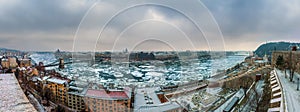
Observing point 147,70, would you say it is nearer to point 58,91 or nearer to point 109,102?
point 58,91

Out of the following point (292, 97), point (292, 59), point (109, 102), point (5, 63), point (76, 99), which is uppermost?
point (292, 59)

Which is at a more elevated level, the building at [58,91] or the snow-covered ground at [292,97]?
the snow-covered ground at [292,97]

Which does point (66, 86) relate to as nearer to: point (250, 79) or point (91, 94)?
point (91, 94)

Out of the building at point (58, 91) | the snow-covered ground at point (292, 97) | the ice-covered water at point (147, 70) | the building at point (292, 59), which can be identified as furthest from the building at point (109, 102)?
the ice-covered water at point (147, 70)

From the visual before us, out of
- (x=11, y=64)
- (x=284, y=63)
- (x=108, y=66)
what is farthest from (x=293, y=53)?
(x=11, y=64)

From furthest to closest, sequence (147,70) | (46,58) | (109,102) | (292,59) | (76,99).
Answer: (46,58), (147,70), (76,99), (292,59), (109,102)

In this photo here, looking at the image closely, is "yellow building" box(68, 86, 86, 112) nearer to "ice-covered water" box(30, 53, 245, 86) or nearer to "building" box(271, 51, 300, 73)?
"ice-covered water" box(30, 53, 245, 86)

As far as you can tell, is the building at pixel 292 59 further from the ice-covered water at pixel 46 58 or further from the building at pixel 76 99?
the ice-covered water at pixel 46 58

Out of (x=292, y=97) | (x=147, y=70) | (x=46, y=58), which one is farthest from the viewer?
(x=46, y=58)

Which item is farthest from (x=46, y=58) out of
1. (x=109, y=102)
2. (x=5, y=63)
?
(x=109, y=102)

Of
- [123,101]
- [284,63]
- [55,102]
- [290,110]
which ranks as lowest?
[55,102]

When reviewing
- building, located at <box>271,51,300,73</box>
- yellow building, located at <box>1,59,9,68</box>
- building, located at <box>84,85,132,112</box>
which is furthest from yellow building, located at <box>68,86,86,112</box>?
yellow building, located at <box>1,59,9,68</box>
